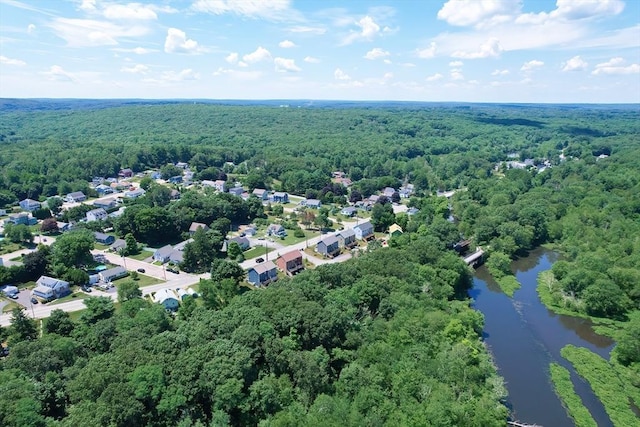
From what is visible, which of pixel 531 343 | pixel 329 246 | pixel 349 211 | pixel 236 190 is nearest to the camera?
pixel 531 343

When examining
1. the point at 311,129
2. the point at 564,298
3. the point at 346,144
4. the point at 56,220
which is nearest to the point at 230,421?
the point at 564,298

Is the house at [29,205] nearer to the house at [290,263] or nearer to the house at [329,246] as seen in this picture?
the house at [290,263]

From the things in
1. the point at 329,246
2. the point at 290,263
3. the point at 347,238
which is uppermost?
the point at 329,246

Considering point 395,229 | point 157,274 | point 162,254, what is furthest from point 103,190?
point 395,229

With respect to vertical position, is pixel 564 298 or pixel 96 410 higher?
pixel 96 410

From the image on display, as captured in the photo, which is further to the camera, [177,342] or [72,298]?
[72,298]

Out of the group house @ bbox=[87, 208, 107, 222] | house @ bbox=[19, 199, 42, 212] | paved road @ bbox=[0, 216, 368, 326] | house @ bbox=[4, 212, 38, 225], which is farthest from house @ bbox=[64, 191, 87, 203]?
paved road @ bbox=[0, 216, 368, 326]

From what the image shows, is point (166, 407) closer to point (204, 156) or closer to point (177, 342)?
point (177, 342)

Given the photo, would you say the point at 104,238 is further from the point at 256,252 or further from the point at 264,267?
the point at 264,267

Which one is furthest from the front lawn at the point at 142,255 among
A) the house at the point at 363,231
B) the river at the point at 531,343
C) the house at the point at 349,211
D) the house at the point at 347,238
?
the river at the point at 531,343
